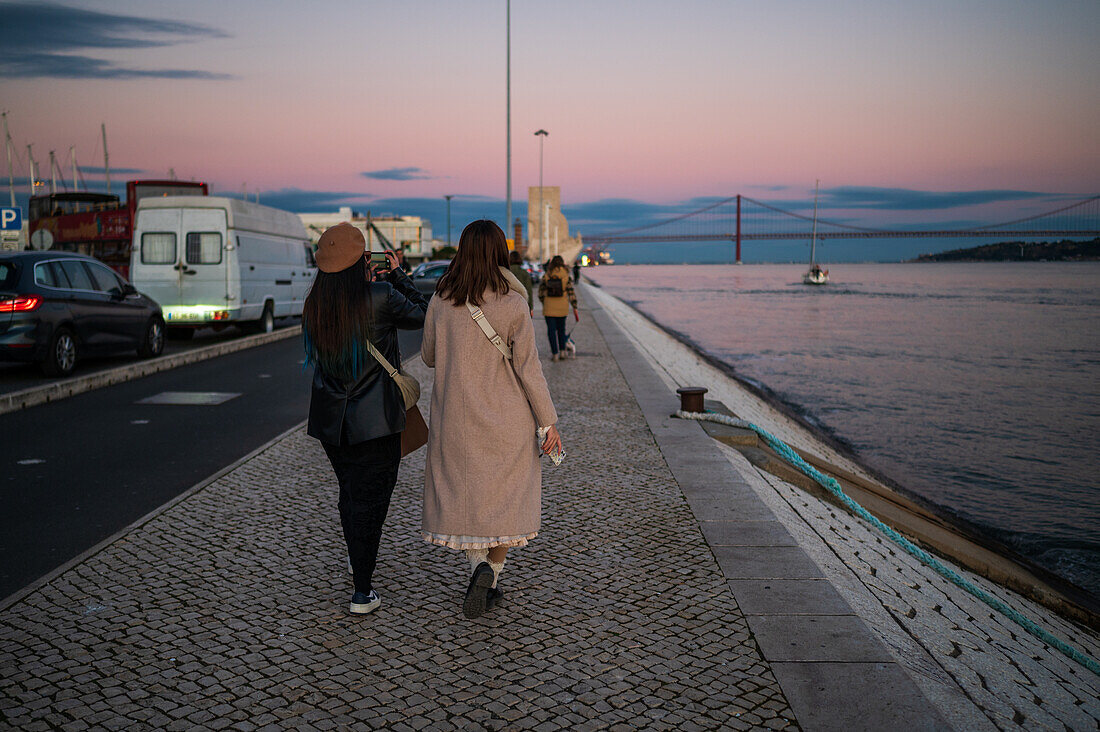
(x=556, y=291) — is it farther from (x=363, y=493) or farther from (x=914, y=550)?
(x=363, y=493)

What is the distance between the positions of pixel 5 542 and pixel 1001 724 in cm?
Answer: 535

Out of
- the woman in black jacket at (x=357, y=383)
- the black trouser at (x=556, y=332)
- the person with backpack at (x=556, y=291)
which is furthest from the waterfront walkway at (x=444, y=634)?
the black trouser at (x=556, y=332)

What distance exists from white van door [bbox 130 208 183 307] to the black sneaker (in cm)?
1464

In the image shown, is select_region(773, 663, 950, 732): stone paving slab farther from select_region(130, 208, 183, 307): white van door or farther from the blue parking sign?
the blue parking sign

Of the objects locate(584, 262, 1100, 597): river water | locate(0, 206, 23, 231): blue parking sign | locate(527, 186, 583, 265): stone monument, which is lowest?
locate(584, 262, 1100, 597): river water

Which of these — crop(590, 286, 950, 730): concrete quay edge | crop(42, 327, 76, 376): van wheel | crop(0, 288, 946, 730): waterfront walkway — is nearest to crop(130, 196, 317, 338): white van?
crop(42, 327, 76, 376): van wheel

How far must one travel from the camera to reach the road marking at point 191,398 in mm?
10609

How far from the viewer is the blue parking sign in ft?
58.7

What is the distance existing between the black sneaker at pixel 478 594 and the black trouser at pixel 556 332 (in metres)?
10.6

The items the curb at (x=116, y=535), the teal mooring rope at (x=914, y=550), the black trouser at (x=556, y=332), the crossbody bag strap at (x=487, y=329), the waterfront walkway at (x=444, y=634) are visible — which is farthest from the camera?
the black trouser at (x=556, y=332)

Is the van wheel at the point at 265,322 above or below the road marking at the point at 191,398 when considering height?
above

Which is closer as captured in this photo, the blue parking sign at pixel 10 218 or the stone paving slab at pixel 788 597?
the stone paving slab at pixel 788 597

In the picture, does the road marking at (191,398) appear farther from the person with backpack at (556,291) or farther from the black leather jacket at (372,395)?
the black leather jacket at (372,395)

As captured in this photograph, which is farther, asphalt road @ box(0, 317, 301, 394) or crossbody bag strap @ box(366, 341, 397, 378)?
asphalt road @ box(0, 317, 301, 394)
